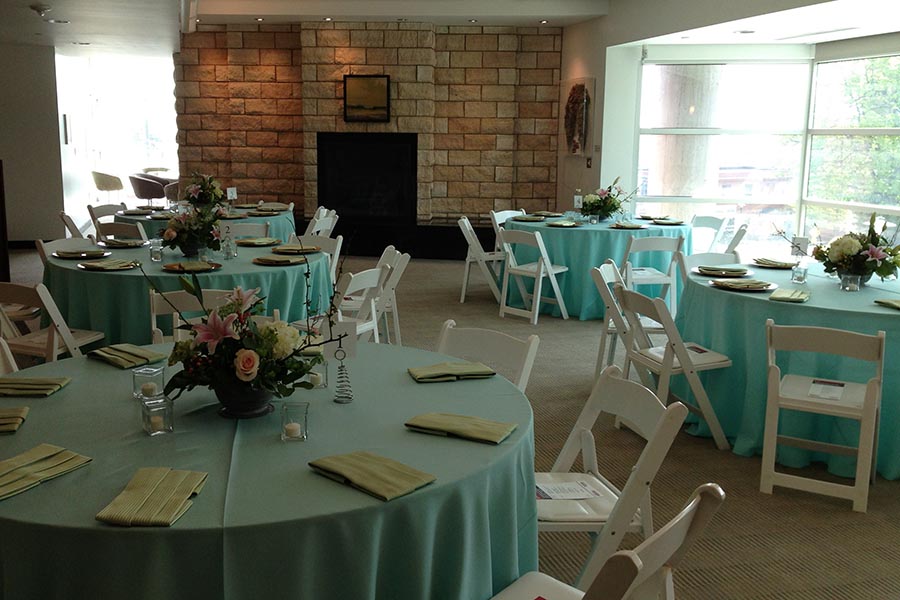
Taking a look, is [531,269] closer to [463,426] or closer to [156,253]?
[156,253]

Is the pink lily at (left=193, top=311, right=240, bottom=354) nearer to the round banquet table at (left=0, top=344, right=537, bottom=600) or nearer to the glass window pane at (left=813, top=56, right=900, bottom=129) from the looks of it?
the round banquet table at (left=0, top=344, right=537, bottom=600)

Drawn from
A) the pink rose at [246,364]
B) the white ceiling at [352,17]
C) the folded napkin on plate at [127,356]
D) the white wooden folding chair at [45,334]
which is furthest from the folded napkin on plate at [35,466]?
the white ceiling at [352,17]

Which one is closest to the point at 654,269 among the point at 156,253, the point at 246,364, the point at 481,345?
the point at 156,253

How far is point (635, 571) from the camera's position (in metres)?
1.48

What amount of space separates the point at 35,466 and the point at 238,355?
0.53 meters

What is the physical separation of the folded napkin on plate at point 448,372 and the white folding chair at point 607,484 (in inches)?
14.5

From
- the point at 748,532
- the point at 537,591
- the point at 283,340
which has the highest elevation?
the point at 283,340

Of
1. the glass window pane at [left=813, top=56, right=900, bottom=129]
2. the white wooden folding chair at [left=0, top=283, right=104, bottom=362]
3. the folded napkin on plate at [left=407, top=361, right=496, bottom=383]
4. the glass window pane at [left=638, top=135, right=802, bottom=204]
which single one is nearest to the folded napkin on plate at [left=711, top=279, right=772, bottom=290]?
the folded napkin on plate at [left=407, top=361, right=496, bottom=383]

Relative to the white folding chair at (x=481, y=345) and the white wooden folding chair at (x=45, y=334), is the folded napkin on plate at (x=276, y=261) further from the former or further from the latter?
the white folding chair at (x=481, y=345)

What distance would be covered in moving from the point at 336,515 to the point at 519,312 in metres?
5.53

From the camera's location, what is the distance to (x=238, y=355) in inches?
84.0

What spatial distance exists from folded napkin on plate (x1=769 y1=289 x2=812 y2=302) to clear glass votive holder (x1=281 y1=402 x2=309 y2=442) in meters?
2.74

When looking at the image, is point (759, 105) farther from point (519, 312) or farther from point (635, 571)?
point (635, 571)

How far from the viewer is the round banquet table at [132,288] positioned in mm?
4551
